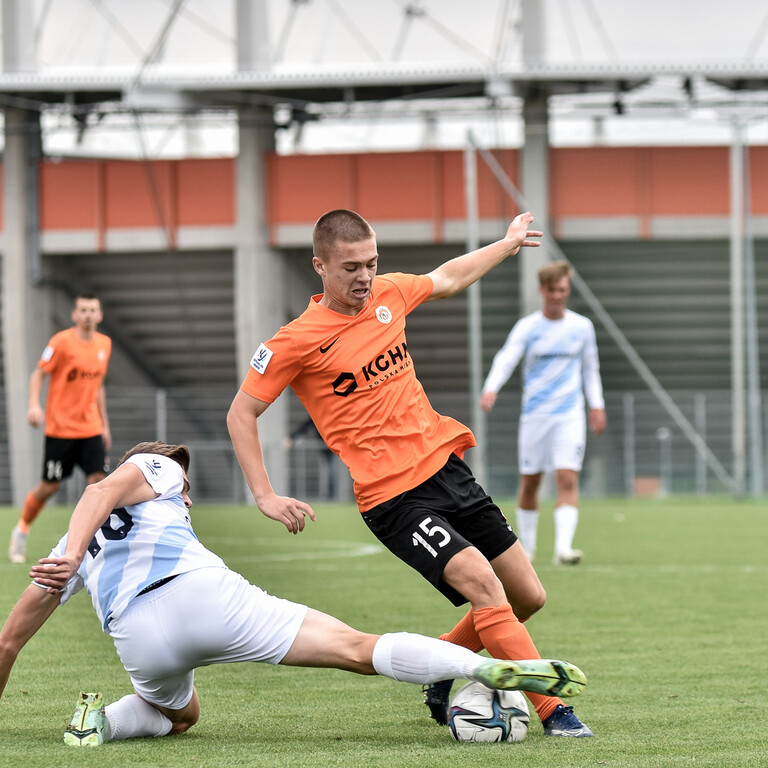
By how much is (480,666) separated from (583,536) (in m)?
10.5

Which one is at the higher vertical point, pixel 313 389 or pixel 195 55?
pixel 195 55

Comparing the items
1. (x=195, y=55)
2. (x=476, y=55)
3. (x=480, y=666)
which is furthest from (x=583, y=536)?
(x=195, y=55)

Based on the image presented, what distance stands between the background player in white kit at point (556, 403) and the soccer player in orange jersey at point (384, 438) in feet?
17.8

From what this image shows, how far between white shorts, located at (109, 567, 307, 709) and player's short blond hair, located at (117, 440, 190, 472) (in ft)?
1.51

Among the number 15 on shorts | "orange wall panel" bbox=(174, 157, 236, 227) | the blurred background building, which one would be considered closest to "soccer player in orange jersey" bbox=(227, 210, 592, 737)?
the number 15 on shorts

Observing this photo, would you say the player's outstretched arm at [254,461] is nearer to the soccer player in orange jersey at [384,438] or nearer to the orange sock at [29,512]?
the soccer player in orange jersey at [384,438]

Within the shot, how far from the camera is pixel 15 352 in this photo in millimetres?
26000

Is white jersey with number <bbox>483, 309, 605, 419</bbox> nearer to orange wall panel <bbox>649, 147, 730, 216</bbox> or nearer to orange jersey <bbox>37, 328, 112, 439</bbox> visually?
orange jersey <bbox>37, 328, 112, 439</bbox>

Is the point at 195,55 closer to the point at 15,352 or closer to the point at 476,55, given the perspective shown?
the point at 476,55

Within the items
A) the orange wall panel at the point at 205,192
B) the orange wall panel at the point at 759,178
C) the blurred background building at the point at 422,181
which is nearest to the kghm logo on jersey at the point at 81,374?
the blurred background building at the point at 422,181

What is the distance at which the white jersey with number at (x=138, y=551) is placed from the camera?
3.87 meters

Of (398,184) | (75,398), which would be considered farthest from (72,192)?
(75,398)

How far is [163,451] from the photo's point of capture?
416 centimetres

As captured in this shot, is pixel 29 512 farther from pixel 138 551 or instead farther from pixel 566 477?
pixel 138 551
